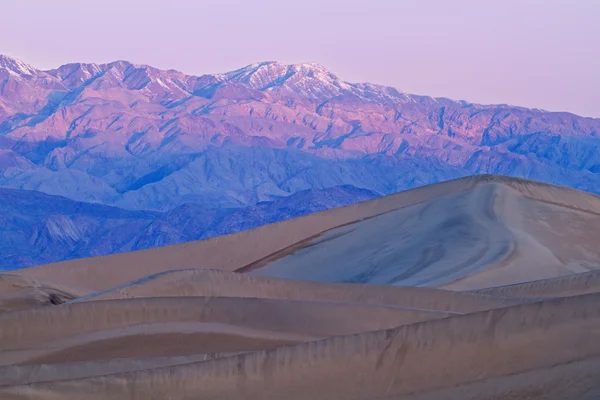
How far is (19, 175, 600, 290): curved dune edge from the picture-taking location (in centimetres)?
1238

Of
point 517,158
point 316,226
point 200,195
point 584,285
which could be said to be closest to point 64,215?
point 200,195

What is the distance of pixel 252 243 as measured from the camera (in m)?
15.0

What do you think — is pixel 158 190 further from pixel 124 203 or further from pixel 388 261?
pixel 388 261

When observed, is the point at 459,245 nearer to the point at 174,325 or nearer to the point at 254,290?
the point at 254,290

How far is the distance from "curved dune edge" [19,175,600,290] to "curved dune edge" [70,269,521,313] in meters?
4.32

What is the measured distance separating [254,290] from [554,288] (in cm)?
233

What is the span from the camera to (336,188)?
141m

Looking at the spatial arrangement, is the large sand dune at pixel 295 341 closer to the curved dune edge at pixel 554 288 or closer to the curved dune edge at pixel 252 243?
the curved dune edge at pixel 554 288

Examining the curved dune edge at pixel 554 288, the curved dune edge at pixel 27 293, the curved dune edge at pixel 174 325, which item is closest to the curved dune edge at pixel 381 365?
the curved dune edge at pixel 174 325

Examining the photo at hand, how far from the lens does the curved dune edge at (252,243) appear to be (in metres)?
12.4

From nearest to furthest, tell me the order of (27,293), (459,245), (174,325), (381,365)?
(381,365), (174,325), (27,293), (459,245)

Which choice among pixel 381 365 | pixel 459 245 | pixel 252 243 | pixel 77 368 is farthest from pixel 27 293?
pixel 459 245

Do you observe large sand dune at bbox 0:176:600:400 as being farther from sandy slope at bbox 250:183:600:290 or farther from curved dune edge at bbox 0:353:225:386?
sandy slope at bbox 250:183:600:290

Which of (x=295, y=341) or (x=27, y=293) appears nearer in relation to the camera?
(x=295, y=341)
